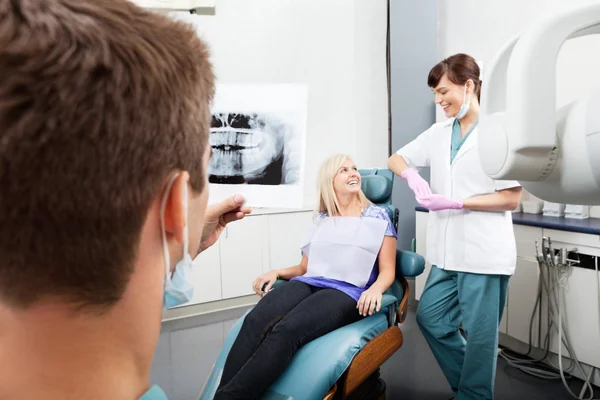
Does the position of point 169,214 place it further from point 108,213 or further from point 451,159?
point 451,159

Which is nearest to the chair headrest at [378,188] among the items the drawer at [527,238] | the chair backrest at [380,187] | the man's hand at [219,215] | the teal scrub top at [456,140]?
the chair backrest at [380,187]

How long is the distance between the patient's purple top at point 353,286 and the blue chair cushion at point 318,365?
0.19 meters

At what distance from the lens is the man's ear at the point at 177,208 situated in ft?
1.43

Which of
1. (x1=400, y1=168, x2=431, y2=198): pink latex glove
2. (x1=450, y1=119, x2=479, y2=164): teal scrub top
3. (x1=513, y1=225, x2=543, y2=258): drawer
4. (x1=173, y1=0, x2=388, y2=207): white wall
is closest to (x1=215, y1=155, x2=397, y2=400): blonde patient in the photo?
(x1=400, y1=168, x2=431, y2=198): pink latex glove

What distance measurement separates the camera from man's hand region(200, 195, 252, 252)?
90 centimetres

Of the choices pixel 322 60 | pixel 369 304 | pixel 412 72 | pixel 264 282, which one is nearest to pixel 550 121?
pixel 369 304

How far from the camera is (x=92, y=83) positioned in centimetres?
36

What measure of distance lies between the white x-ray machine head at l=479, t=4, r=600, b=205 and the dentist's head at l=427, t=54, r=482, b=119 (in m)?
1.39

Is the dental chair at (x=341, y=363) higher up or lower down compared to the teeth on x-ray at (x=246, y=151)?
lower down

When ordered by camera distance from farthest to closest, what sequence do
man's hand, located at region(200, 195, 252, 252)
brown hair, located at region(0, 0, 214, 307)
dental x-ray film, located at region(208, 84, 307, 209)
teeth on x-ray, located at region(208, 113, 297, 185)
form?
1. teeth on x-ray, located at region(208, 113, 297, 185)
2. dental x-ray film, located at region(208, 84, 307, 209)
3. man's hand, located at region(200, 195, 252, 252)
4. brown hair, located at region(0, 0, 214, 307)

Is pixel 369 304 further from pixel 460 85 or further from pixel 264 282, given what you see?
pixel 460 85

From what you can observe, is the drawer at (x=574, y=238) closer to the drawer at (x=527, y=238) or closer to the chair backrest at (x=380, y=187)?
the drawer at (x=527, y=238)

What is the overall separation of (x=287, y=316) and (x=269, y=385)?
26 cm

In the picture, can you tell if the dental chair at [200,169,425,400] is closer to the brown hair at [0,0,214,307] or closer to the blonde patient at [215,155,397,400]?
the blonde patient at [215,155,397,400]
